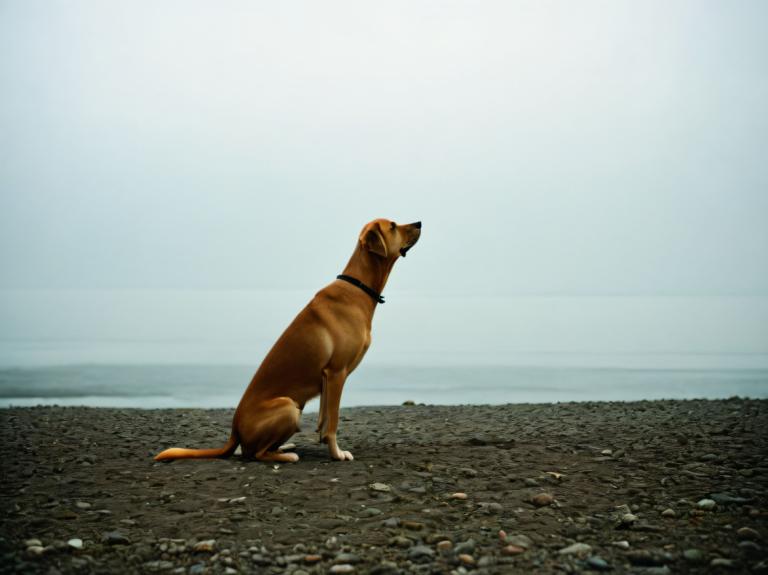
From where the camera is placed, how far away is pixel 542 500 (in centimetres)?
587

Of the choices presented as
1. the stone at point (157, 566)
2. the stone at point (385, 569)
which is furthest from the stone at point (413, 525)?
the stone at point (157, 566)

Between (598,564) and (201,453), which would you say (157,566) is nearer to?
(201,453)

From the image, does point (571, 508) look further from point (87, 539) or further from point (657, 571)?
point (87, 539)

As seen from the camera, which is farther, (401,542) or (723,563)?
(401,542)

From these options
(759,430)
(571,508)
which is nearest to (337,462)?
(571,508)

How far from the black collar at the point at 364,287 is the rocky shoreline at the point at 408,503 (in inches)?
67.4

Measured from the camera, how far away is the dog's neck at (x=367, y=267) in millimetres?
7574

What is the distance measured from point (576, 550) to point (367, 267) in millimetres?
3746

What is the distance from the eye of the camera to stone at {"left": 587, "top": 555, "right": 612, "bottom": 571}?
4.52 m

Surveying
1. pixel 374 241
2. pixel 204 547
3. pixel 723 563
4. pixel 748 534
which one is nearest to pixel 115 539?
pixel 204 547

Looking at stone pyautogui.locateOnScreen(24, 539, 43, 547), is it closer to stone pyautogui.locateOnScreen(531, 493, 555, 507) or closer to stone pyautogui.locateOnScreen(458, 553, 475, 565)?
stone pyautogui.locateOnScreen(458, 553, 475, 565)

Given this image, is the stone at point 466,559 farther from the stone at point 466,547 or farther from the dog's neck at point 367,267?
the dog's neck at point 367,267

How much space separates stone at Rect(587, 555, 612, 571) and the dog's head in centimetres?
384

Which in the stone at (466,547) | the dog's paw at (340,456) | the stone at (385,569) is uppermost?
the dog's paw at (340,456)
